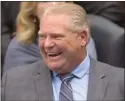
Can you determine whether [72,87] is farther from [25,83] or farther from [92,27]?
[92,27]

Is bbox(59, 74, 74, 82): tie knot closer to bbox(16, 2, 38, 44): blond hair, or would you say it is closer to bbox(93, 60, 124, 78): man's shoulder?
bbox(93, 60, 124, 78): man's shoulder

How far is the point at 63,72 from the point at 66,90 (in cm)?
6

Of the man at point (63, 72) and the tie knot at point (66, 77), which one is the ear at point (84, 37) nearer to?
the man at point (63, 72)

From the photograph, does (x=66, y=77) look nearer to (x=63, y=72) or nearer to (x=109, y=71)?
(x=63, y=72)

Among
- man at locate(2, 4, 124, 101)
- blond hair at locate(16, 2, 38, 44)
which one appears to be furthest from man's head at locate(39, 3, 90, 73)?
blond hair at locate(16, 2, 38, 44)

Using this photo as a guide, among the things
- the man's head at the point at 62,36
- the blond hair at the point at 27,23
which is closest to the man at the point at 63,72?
the man's head at the point at 62,36

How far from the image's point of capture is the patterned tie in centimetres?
136

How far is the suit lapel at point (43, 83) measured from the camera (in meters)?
1.36

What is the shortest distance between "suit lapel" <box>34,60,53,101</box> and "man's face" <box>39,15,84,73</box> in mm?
55

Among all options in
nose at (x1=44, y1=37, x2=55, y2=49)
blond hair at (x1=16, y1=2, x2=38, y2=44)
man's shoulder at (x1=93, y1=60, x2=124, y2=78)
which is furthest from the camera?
blond hair at (x1=16, y1=2, x2=38, y2=44)

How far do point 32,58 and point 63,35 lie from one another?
545mm

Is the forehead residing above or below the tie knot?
above

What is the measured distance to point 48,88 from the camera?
1368mm

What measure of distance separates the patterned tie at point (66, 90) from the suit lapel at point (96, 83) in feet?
0.20
